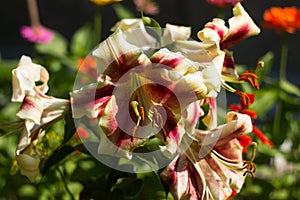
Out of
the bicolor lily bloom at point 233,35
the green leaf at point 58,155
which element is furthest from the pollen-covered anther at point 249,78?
the green leaf at point 58,155

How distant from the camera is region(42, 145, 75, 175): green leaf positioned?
40.6 inches

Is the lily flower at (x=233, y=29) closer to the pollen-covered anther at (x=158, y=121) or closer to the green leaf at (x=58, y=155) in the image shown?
the pollen-covered anther at (x=158, y=121)

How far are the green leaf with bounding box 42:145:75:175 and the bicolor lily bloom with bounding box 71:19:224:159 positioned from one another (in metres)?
0.15

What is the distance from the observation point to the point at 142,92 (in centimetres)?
88

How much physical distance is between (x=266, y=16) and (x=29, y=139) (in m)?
0.88

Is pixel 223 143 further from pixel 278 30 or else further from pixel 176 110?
pixel 278 30

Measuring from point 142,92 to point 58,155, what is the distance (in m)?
0.21

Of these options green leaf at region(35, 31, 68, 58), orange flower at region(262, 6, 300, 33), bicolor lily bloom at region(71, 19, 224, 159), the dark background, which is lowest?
the dark background

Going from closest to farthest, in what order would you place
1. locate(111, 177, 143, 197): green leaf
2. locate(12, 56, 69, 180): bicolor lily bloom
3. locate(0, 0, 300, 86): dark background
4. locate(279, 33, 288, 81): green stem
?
locate(12, 56, 69, 180): bicolor lily bloom
locate(111, 177, 143, 197): green leaf
locate(279, 33, 288, 81): green stem
locate(0, 0, 300, 86): dark background

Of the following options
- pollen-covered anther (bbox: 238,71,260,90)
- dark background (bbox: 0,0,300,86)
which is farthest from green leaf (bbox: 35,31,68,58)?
dark background (bbox: 0,0,300,86)

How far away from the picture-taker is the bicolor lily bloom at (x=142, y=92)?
85cm

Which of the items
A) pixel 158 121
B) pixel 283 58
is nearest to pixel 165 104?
pixel 158 121

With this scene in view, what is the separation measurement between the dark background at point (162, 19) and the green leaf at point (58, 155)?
296cm

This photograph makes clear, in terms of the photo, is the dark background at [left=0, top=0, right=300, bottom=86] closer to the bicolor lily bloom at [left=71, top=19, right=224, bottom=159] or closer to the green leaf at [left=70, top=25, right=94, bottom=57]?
the green leaf at [left=70, top=25, right=94, bottom=57]
